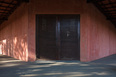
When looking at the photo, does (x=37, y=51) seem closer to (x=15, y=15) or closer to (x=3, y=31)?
(x=15, y=15)

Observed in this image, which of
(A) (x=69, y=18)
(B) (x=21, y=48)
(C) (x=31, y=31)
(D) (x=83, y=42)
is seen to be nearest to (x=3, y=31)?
(B) (x=21, y=48)

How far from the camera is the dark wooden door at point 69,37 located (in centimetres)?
826

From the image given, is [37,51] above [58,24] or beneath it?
beneath

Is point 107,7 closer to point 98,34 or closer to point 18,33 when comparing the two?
point 98,34

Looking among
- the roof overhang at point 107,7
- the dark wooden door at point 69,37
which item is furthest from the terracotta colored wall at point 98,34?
the dark wooden door at point 69,37

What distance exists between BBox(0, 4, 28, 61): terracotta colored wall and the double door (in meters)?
0.88

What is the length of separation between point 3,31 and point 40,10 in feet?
20.9

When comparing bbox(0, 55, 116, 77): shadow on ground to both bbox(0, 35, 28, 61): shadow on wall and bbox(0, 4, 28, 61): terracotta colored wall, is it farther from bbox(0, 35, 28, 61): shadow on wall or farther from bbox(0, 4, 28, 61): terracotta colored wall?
bbox(0, 4, 28, 61): terracotta colored wall

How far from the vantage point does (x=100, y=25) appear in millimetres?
9352

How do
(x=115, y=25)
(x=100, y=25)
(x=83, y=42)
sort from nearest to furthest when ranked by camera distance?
(x=83, y=42) < (x=100, y=25) < (x=115, y=25)

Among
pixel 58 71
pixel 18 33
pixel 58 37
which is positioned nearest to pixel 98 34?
pixel 58 37

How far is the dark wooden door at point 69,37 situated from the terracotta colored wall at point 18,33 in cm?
234

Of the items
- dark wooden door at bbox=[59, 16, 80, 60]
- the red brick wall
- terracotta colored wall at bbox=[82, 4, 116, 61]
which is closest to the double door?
dark wooden door at bbox=[59, 16, 80, 60]

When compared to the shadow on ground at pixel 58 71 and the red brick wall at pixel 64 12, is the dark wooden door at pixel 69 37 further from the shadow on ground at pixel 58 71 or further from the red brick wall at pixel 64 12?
the shadow on ground at pixel 58 71
